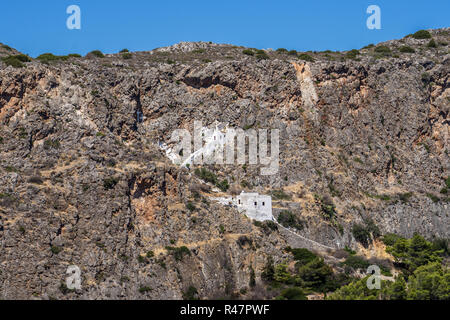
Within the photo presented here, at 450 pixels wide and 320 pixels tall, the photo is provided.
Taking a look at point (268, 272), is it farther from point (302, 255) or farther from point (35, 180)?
point (35, 180)

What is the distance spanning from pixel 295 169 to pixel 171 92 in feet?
48.7

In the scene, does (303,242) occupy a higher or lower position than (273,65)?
lower

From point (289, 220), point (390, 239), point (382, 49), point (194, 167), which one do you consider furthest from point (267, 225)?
point (382, 49)

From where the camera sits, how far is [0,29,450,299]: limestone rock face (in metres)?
50.9

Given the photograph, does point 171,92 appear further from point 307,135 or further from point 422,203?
point 422,203

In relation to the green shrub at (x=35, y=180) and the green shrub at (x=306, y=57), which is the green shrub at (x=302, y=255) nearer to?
the green shrub at (x=35, y=180)

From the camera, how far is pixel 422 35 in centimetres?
8912

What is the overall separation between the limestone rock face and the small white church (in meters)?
1.08

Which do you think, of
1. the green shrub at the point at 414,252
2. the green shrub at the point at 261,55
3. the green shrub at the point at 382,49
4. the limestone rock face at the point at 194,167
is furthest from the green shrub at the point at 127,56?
the green shrub at the point at 414,252

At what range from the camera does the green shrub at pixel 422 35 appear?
3505 inches

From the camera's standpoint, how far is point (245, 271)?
5534cm

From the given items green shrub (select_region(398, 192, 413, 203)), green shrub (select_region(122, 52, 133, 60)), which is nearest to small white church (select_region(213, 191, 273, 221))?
green shrub (select_region(398, 192, 413, 203))

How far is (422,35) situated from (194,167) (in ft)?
131
